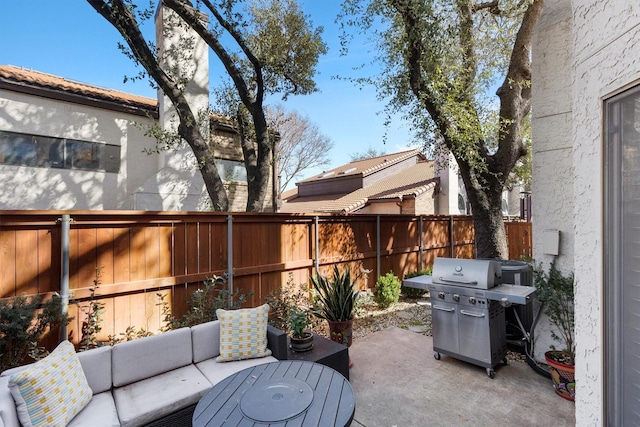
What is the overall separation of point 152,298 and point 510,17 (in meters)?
9.85

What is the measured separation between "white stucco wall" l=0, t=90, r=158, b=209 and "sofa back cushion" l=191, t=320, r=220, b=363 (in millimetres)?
7287

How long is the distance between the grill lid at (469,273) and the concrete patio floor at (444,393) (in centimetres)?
124

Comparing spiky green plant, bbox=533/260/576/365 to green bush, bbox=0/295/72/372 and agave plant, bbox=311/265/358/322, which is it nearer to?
agave plant, bbox=311/265/358/322

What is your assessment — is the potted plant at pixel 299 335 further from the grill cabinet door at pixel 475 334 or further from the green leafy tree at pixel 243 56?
the green leafy tree at pixel 243 56

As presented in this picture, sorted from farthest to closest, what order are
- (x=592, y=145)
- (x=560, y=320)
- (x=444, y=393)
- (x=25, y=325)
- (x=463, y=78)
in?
(x=463, y=78) < (x=560, y=320) < (x=444, y=393) < (x=25, y=325) < (x=592, y=145)

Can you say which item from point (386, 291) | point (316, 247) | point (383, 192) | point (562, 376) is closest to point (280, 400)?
point (562, 376)

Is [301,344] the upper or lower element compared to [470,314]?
lower

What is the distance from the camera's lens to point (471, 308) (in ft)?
13.6

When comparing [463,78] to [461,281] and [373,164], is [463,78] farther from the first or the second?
[373,164]

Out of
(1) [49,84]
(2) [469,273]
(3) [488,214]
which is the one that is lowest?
(2) [469,273]

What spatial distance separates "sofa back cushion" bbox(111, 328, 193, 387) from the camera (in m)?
3.11

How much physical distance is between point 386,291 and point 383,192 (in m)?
10.6

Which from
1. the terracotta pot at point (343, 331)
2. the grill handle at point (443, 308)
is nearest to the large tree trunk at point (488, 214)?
the grill handle at point (443, 308)

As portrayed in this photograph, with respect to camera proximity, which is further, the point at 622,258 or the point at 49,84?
the point at 49,84
